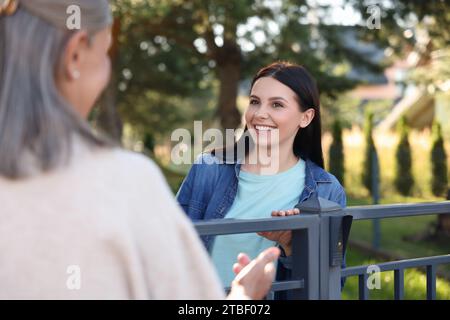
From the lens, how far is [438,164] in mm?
17062

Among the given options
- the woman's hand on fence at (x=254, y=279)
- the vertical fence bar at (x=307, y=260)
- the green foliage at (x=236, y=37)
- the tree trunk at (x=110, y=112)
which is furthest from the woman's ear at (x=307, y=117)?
the tree trunk at (x=110, y=112)

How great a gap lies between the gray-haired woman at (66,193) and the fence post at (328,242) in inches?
43.5

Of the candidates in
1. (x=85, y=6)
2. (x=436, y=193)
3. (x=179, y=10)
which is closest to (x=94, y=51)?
(x=85, y=6)

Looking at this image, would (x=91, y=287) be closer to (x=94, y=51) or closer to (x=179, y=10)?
(x=94, y=51)

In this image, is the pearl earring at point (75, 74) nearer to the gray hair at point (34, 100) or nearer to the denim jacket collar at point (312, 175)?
the gray hair at point (34, 100)

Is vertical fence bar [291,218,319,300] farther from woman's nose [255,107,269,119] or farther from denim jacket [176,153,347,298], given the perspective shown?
woman's nose [255,107,269,119]

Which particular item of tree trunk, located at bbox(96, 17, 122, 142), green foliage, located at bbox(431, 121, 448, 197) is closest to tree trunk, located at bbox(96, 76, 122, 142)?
tree trunk, located at bbox(96, 17, 122, 142)

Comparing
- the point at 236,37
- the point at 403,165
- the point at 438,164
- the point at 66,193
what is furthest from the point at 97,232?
the point at 403,165

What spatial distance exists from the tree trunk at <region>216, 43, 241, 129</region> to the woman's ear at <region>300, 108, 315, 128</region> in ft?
37.7

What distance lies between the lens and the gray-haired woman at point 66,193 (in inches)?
45.3

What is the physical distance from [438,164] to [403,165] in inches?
36.5

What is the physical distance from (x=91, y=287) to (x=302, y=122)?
6.70ft

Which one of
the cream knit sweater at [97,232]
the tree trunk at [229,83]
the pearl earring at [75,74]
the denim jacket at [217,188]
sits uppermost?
the tree trunk at [229,83]

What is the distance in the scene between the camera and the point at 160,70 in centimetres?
1930
